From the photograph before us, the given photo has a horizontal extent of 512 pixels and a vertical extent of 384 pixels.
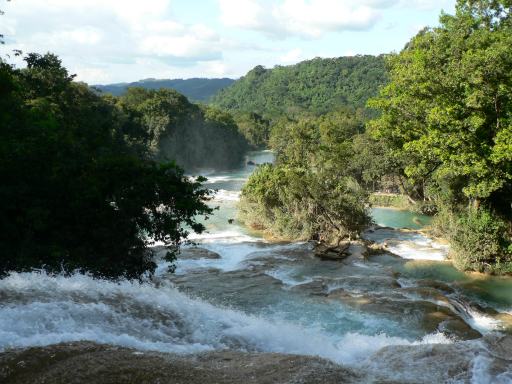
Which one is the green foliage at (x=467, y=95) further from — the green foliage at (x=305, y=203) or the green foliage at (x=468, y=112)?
the green foliage at (x=305, y=203)

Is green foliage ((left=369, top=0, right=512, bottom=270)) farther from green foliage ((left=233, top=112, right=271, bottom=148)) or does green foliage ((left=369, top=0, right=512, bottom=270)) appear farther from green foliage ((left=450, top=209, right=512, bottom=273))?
green foliage ((left=233, top=112, right=271, bottom=148))

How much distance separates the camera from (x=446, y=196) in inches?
1059

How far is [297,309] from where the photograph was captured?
51.5 feet

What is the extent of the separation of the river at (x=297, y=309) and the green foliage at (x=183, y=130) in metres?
44.8

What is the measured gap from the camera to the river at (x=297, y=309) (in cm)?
836

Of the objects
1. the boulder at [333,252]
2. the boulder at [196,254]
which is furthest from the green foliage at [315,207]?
the boulder at [196,254]

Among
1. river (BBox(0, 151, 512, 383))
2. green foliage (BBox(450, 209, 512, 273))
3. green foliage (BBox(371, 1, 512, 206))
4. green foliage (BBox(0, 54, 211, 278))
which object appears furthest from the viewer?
green foliage (BBox(450, 209, 512, 273))

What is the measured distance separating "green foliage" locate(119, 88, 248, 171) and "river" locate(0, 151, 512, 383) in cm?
4481

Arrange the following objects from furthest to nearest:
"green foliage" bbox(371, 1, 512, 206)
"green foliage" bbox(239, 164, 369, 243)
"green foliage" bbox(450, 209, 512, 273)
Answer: "green foliage" bbox(239, 164, 369, 243) → "green foliage" bbox(450, 209, 512, 273) → "green foliage" bbox(371, 1, 512, 206)

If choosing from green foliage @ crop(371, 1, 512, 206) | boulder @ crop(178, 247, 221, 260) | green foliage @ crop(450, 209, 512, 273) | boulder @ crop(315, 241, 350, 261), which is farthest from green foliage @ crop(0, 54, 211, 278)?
green foliage @ crop(450, 209, 512, 273)

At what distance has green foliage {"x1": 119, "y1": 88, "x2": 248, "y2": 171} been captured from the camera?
74.2 metres

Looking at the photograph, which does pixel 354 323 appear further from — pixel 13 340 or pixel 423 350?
pixel 13 340

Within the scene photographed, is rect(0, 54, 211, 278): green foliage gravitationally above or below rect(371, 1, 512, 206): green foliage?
below

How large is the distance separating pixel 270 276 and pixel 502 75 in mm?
11814
